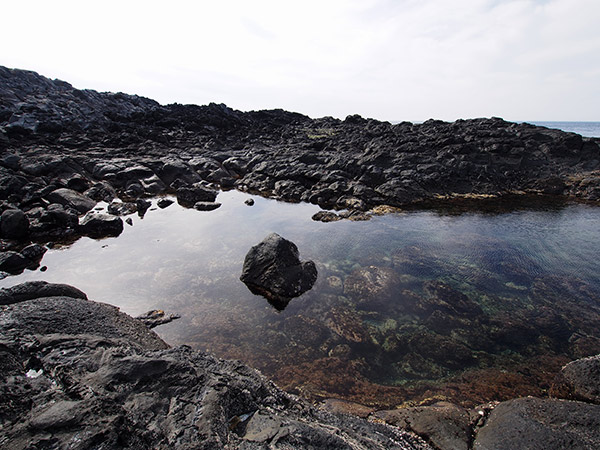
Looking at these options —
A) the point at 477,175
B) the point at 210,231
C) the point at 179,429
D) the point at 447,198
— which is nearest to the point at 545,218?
the point at 447,198

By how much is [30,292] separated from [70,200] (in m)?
18.9

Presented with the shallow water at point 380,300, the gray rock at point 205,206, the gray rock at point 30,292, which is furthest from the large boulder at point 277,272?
the gray rock at point 205,206

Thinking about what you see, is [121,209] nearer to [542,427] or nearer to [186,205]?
[186,205]

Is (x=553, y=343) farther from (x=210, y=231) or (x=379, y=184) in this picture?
(x=379, y=184)

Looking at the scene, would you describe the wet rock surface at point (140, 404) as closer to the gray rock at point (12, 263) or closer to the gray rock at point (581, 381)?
the gray rock at point (581, 381)

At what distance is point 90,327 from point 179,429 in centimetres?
635

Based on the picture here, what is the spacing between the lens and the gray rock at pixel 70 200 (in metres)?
23.9

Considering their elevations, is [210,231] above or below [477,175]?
below

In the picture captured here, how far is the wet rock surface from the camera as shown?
12.5ft

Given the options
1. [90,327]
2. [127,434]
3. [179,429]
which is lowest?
[90,327]

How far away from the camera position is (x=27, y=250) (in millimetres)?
16422

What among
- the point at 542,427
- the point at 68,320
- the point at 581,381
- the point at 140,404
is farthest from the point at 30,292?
the point at 581,381

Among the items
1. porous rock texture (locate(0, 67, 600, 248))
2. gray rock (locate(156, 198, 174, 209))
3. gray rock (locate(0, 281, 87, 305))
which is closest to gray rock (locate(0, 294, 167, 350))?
gray rock (locate(0, 281, 87, 305))

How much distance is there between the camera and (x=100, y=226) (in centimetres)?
2084
